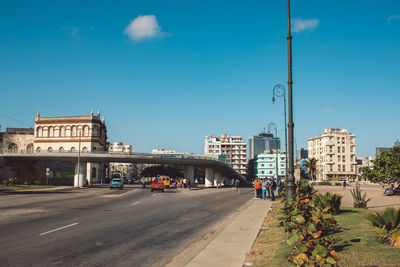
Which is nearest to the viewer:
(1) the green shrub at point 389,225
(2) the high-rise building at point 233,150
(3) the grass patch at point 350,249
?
(3) the grass patch at point 350,249

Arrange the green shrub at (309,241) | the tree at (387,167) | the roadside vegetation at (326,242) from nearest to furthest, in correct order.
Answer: the green shrub at (309,241), the roadside vegetation at (326,242), the tree at (387,167)

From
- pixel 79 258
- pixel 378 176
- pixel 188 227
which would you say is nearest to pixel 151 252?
pixel 79 258

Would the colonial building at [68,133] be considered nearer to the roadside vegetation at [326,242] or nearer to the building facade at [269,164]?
the building facade at [269,164]

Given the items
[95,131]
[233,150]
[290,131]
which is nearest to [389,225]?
[290,131]

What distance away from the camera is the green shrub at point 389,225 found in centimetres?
686

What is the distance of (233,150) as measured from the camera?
7195 inches

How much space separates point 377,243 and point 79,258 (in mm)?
6547

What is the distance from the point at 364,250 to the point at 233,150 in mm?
176733

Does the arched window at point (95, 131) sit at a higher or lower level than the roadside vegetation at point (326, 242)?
higher

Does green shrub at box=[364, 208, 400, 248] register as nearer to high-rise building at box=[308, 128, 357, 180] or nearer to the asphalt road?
the asphalt road

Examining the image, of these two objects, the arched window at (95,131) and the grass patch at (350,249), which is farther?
the arched window at (95,131)

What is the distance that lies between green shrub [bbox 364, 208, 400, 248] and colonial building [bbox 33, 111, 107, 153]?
88221mm

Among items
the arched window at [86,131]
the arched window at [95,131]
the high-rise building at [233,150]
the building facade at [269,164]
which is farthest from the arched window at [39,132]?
the high-rise building at [233,150]

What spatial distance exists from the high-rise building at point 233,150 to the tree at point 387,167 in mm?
145136
